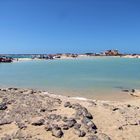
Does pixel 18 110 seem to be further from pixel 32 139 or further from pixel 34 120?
pixel 32 139

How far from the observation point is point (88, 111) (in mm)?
11742

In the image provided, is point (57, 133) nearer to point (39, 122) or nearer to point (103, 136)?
point (39, 122)

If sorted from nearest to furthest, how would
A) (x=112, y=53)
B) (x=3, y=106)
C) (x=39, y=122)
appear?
(x=39, y=122) → (x=3, y=106) → (x=112, y=53)

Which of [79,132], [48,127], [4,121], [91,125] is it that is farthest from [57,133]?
[4,121]

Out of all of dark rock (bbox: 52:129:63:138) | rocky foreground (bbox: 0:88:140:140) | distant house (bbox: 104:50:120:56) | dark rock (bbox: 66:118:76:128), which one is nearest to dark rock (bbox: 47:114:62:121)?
rocky foreground (bbox: 0:88:140:140)

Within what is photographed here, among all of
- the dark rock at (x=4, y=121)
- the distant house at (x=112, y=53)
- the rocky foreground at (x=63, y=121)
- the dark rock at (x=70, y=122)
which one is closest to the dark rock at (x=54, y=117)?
the rocky foreground at (x=63, y=121)

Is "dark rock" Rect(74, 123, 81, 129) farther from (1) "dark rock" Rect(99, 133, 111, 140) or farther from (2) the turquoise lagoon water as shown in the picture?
(2) the turquoise lagoon water

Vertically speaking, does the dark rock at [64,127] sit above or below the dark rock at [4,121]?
below

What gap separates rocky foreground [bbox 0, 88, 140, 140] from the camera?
9.28 metres

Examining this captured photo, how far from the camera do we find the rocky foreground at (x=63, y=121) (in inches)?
365

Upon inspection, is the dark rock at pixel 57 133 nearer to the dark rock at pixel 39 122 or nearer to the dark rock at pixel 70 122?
the dark rock at pixel 70 122

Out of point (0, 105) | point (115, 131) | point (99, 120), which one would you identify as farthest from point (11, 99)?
point (115, 131)

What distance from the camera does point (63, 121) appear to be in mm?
10250

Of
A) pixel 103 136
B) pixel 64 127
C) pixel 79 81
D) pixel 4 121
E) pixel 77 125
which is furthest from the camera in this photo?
pixel 79 81
